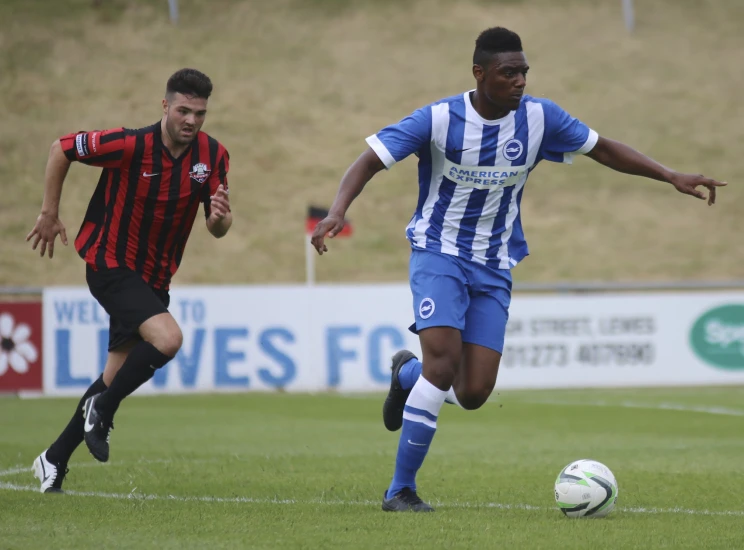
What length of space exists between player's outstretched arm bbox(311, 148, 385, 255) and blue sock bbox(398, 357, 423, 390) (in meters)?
1.37

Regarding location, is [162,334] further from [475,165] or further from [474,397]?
[475,165]

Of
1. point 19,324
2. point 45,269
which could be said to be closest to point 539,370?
point 19,324

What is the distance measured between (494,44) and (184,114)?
1734 mm

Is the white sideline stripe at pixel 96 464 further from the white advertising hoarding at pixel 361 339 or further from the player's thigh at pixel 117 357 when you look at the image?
the white advertising hoarding at pixel 361 339

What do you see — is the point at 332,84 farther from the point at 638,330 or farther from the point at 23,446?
Answer: the point at 23,446

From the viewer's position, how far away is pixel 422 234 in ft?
19.5

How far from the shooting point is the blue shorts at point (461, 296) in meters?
5.70

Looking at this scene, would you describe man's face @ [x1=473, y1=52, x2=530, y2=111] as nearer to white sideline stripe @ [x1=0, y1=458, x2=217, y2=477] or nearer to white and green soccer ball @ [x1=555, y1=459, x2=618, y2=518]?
white and green soccer ball @ [x1=555, y1=459, x2=618, y2=518]

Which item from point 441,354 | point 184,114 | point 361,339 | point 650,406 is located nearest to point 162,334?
point 184,114

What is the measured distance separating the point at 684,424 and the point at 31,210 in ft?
67.7

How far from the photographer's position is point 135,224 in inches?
257

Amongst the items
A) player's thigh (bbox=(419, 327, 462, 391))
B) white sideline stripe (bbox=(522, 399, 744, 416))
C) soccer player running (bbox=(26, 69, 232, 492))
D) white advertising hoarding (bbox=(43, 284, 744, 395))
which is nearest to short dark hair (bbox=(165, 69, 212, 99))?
soccer player running (bbox=(26, 69, 232, 492))

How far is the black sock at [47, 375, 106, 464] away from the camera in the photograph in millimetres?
6555

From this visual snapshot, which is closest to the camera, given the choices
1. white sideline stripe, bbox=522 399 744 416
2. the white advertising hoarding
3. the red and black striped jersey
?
the red and black striped jersey
